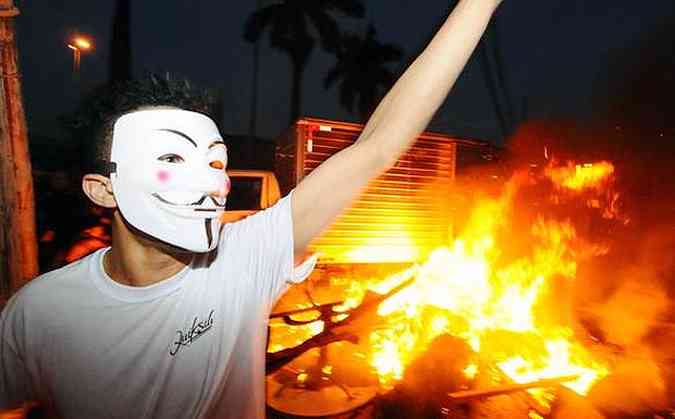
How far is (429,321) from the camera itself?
642cm

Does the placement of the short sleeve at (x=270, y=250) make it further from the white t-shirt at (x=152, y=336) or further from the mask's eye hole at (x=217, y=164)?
the mask's eye hole at (x=217, y=164)

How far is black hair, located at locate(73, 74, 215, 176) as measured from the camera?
62.9 inches

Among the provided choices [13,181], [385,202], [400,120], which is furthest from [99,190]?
[385,202]

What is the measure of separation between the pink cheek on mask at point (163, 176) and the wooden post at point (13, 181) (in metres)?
2.60

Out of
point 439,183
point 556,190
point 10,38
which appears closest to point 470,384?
point 10,38

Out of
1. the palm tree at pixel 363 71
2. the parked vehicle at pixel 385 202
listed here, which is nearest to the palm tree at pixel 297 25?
the palm tree at pixel 363 71

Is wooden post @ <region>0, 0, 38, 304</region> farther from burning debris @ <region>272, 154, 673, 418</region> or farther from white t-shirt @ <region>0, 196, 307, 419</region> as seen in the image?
burning debris @ <region>272, 154, 673, 418</region>

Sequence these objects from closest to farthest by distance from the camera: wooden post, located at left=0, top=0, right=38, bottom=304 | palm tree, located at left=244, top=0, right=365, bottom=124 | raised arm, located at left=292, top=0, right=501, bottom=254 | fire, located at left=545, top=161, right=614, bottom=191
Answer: raised arm, located at left=292, top=0, right=501, bottom=254, wooden post, located at left=0, top=0, right=38, bottom=304, fire, located at left=545, top=161, right=614, bottom=191, palm tree, located at left=244, top=0, right=365, bottom=124

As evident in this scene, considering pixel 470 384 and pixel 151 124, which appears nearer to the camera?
pixel 151 124

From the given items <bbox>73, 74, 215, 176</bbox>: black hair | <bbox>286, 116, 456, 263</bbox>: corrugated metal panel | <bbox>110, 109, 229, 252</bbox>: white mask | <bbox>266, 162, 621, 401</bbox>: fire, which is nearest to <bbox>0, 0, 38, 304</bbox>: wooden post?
<bbox>73, 74, 215, 176</bbox>: black hair

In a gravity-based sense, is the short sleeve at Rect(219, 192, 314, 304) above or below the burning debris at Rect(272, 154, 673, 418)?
above

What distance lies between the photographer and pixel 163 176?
4.99 ft

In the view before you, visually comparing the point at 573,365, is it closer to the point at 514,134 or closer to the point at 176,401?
the point at 176,401

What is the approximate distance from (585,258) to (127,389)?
10.2 meters
